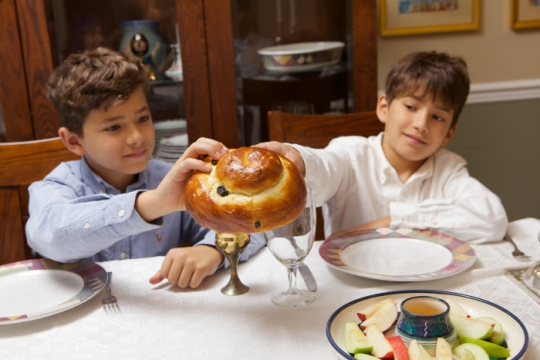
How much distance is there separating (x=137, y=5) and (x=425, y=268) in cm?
156

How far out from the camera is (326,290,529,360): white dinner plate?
810 millimetres

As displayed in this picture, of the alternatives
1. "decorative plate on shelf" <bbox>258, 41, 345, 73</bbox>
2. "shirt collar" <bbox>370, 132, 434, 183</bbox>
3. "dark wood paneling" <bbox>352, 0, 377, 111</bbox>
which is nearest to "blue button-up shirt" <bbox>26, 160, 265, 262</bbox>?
"shirt collar" <bbox>370, 132, 434, 183</bbox>

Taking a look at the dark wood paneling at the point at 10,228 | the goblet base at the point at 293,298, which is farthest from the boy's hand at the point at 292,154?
the dark wood paneling at the point at 10,228

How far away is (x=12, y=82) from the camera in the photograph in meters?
2.02

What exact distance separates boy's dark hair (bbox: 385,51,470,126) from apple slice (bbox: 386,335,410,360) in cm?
101

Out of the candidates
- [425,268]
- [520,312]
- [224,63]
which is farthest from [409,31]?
[520,312]

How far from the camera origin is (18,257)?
1654 millimetres

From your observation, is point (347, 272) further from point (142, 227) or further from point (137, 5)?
point (137, 5)

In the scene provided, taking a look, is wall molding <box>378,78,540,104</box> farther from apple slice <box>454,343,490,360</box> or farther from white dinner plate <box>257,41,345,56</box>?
apple slice <box>454,343,490,360</box>

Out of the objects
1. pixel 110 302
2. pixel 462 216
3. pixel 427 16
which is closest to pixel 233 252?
pixel 110 302

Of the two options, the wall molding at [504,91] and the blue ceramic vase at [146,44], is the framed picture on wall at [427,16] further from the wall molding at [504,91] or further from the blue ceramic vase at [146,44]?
the blue ceramic vase at [146,44]

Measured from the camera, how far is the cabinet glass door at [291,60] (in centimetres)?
220

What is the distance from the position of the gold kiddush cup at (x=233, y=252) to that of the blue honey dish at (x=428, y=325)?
0.35 m

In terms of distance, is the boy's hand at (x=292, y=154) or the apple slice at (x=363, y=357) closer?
the apple slice at (x=363, y=357)
